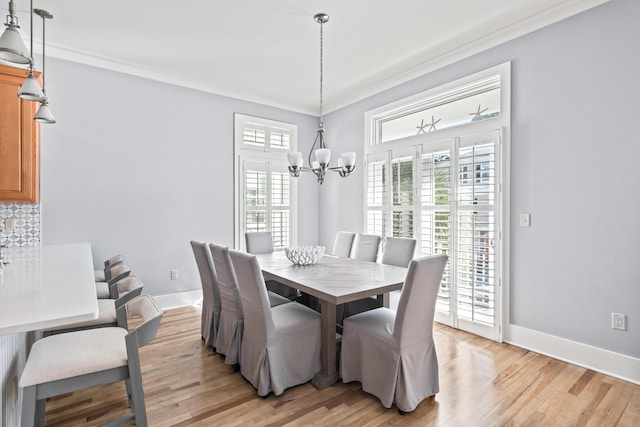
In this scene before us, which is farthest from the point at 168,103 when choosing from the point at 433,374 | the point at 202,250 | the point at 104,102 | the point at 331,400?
the point at 433,374

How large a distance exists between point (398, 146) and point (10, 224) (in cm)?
421

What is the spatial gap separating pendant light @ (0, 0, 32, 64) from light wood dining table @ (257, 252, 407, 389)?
1995 millimetres

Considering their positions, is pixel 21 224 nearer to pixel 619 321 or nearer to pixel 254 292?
pixel 254 292

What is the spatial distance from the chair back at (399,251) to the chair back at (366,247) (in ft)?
0.59

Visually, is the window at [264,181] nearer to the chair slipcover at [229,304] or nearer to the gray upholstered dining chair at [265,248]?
the gray upholstered dining chair at [265,248]

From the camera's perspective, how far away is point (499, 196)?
311 cm

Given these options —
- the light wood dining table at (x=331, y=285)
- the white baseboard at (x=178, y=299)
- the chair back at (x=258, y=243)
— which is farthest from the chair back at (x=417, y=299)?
the white baseboard at (x=178, y=299)

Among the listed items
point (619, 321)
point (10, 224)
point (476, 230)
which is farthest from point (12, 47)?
point (619, 321)

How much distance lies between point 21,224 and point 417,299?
381 cm

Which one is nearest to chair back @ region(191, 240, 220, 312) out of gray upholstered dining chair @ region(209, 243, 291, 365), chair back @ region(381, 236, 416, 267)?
gray upholstered dining chair @ region(209, 243, 291, 365)

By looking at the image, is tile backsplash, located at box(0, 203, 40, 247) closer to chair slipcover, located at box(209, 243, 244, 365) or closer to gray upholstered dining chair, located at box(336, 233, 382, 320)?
chair slipcover, located at box(209, 243, 244, 365)

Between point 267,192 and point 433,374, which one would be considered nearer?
point 433,374

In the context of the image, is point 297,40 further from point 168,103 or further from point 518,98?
point 518,98

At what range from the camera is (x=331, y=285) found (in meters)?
2.33
